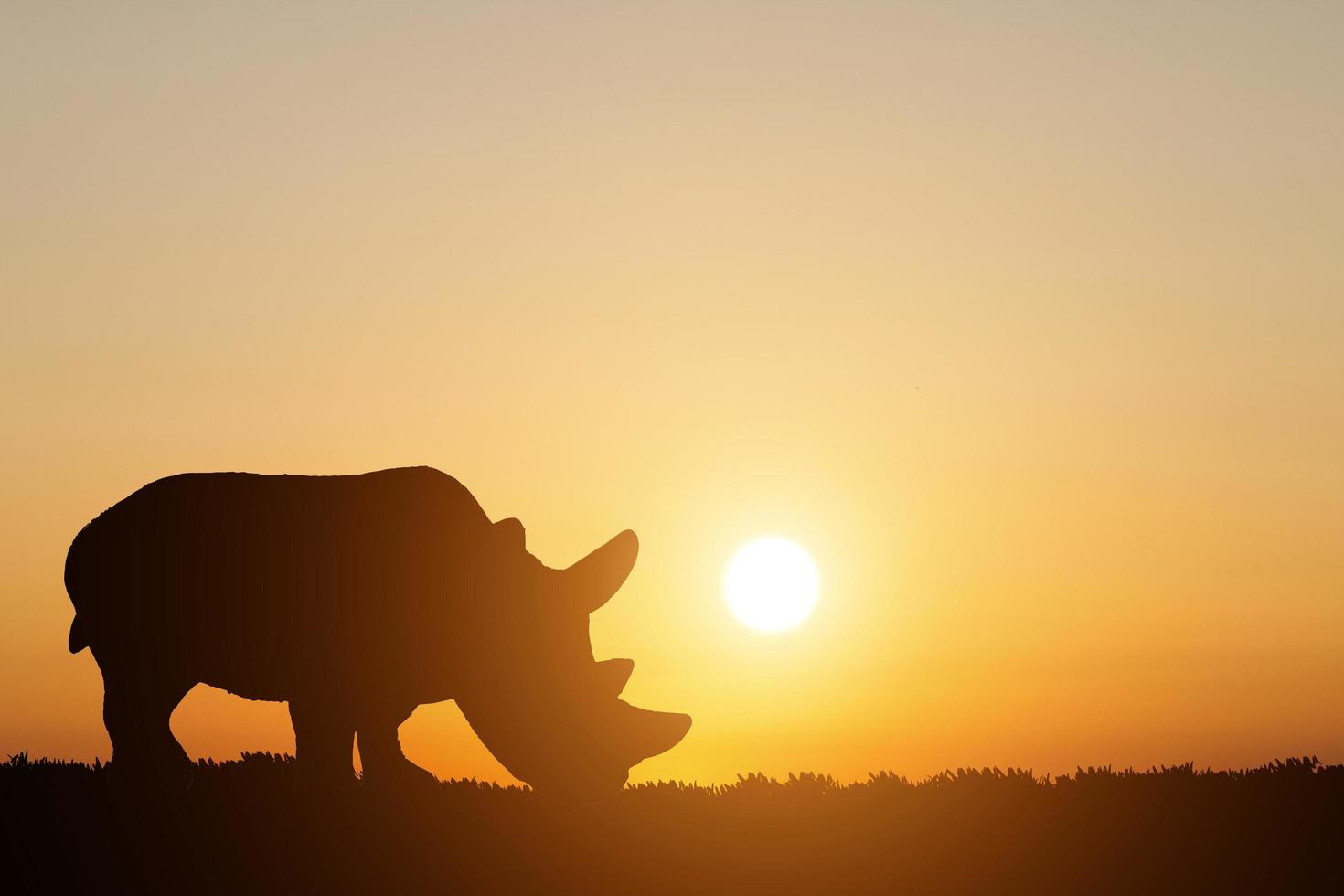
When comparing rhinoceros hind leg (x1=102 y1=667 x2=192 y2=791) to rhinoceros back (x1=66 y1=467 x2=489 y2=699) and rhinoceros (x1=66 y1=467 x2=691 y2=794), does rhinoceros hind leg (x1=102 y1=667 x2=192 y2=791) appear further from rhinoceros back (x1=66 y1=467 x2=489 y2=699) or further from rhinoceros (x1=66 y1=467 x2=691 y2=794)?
rhinoceros back (x1=66 y1=467 x2=489 y2=699)

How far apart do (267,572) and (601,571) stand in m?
2.39

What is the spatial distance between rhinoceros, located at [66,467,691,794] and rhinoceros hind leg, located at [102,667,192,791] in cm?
1

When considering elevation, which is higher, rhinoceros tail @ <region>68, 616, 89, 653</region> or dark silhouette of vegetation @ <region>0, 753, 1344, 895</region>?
rhinoceros tail @ <region>68, 616, 89, 653</region>

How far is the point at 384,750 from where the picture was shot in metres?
12.5

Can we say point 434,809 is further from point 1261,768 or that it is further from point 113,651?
point 1261,768

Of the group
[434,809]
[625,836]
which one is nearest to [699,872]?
[625,836]

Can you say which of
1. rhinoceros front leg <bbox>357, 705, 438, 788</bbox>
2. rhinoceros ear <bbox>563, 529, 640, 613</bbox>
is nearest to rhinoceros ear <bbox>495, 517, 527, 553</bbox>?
rhinoceros ear <bbox>563, 529, 640, 613</bbox>

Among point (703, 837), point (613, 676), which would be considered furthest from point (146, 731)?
point (703, 837)

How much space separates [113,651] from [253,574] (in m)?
1.24

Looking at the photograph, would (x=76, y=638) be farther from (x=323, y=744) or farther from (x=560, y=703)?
(x=560, y=703)

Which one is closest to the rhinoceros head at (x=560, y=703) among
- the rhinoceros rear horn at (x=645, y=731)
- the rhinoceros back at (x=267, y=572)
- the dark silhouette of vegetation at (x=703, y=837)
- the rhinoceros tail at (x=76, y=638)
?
the rhinoceros rear horn at (x=645, y=731)

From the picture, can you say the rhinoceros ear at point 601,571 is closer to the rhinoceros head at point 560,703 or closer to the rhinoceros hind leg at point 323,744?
the rhinoceros head at point 560,703

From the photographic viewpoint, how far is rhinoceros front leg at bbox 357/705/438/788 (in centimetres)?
1241

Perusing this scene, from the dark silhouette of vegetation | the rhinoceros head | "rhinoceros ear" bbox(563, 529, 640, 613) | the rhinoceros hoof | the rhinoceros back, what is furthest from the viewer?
"rhinoceros ear" bbox(563, 529, 640, 613)
